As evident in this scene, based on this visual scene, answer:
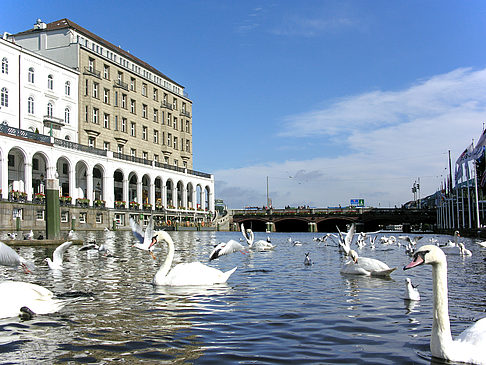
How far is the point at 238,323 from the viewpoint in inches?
294

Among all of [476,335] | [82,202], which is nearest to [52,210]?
[476,335]

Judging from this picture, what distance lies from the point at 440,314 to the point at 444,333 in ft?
0.65

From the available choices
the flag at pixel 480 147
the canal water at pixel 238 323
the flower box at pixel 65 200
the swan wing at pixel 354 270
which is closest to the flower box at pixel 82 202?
the flower box at pixel 65 200

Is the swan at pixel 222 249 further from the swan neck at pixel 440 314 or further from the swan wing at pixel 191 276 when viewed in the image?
the swan neck at pixel 440 314

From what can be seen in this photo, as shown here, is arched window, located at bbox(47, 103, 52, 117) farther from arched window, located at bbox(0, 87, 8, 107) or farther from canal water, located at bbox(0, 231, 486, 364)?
canal water, located at bbox(0, 231, 486, 364)

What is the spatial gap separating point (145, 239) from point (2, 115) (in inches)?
1741

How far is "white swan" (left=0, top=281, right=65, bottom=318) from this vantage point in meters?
7.59

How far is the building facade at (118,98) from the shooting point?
64.7 meters

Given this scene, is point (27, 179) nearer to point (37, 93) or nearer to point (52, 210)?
point (37, 93)

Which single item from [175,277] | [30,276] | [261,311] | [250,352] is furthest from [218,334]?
[30,276]

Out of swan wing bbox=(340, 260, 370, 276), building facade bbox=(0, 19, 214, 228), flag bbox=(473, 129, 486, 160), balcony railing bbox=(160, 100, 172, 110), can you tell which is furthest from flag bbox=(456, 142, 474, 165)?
balcony railing bbox=(160, 100, 172, 110)

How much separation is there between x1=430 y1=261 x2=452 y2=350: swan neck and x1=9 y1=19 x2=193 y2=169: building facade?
62.6 meters

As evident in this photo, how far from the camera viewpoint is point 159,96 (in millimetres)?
83438

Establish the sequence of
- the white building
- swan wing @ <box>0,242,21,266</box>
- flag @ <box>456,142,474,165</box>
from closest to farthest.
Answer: swan wing @ <box>0,242,21,266</box> → flag @ <box>456,142,474,165</box> → the white building
